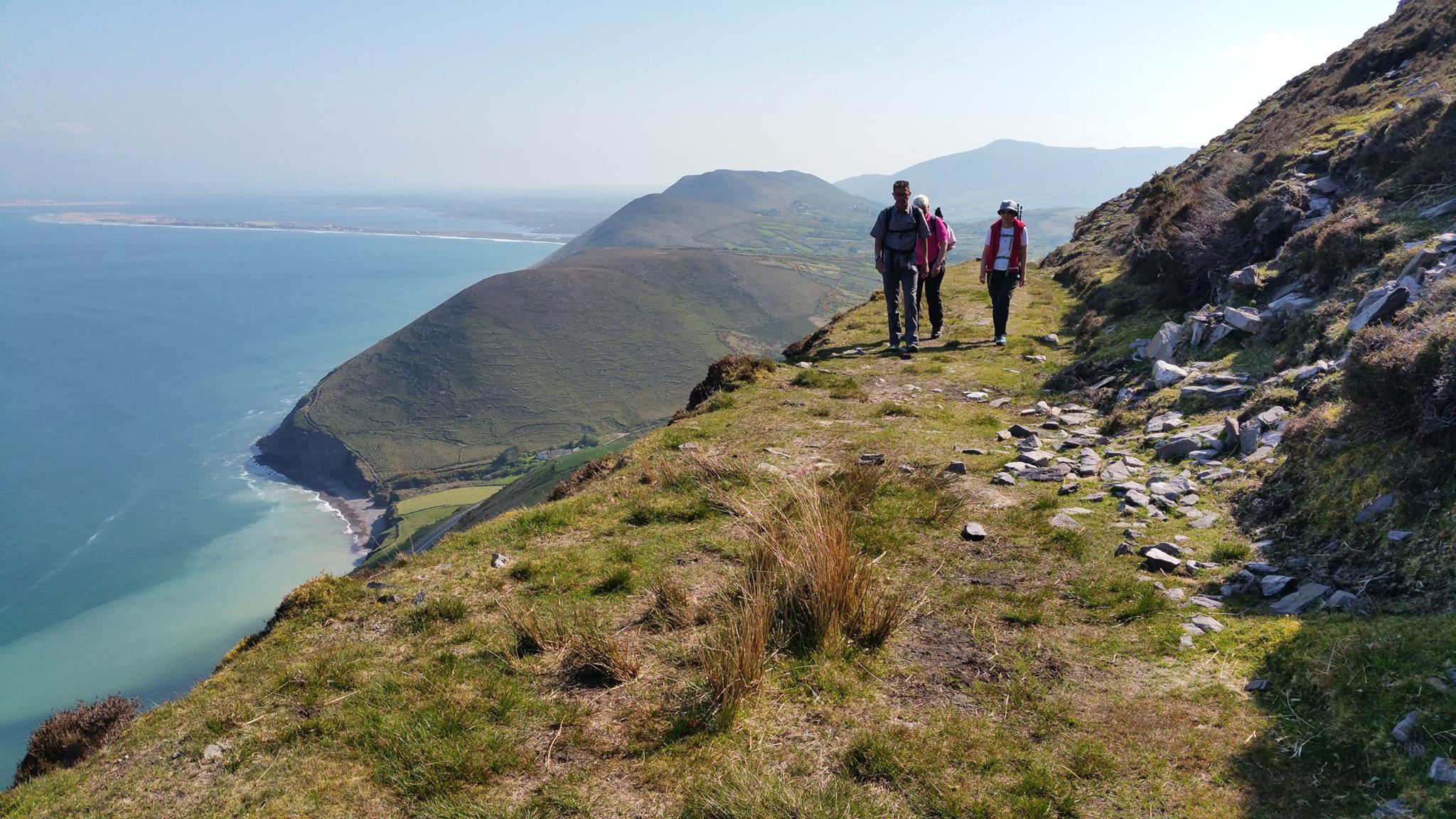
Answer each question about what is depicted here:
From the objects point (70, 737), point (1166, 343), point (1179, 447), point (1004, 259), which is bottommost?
point (70, 737)

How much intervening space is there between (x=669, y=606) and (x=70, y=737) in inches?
218

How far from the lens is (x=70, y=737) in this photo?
6.42 m

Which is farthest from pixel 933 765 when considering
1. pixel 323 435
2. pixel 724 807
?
pixel 323 435

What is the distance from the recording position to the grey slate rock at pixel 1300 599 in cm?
548

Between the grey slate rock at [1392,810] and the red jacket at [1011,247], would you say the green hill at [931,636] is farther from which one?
the red jacket at [1011,247]

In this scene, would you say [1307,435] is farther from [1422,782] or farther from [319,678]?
[319,678]

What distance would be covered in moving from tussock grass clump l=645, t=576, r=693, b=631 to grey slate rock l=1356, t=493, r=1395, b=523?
5.68 m

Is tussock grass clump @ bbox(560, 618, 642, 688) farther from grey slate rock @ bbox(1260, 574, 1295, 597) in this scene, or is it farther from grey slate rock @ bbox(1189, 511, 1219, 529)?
grey slate rock @ bbox(1189, 511, 1219, 529)

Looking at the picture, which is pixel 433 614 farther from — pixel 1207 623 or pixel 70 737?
pixel 1207 623

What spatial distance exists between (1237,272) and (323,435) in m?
211

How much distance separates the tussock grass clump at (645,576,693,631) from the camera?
632cm

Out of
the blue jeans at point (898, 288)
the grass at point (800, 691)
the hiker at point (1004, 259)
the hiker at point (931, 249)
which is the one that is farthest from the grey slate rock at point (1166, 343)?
the grass at point (800, 691)

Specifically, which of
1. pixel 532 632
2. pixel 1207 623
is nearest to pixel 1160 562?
pixel 1207 623

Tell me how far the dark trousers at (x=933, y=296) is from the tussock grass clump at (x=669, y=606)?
1178 centimetres
